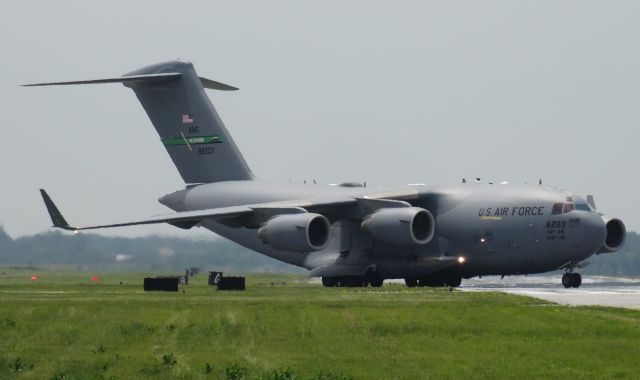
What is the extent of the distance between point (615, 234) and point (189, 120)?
18.9m

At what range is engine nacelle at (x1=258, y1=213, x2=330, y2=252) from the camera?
4397cm

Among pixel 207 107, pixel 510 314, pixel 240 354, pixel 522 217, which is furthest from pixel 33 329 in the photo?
pixel 207 107

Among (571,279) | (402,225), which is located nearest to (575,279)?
(571,279)

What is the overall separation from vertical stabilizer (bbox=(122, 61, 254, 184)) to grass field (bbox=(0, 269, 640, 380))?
22.3 meters

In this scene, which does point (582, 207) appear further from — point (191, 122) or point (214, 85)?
point (214, 85)

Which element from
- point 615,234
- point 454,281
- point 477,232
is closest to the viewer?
point 477,232

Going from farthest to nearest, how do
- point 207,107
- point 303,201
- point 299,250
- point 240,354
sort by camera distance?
1. point 207,107
2. point 303,201
3. point 299,250
4. point 240,354

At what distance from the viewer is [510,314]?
25797 millimetres

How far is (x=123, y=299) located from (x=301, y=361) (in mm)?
16222

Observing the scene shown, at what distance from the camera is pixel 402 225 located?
146 feet

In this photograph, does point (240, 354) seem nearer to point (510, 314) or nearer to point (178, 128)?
point (510, 314)

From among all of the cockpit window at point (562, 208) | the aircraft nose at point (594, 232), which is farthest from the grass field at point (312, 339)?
the aircraft nose at point (594, 232)

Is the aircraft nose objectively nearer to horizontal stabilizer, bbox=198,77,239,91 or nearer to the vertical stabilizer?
the vertical stabilizer

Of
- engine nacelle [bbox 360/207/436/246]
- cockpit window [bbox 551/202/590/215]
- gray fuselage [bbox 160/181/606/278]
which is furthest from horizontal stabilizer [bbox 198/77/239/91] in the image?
cockpit window [bbox 551/202/590/215]
